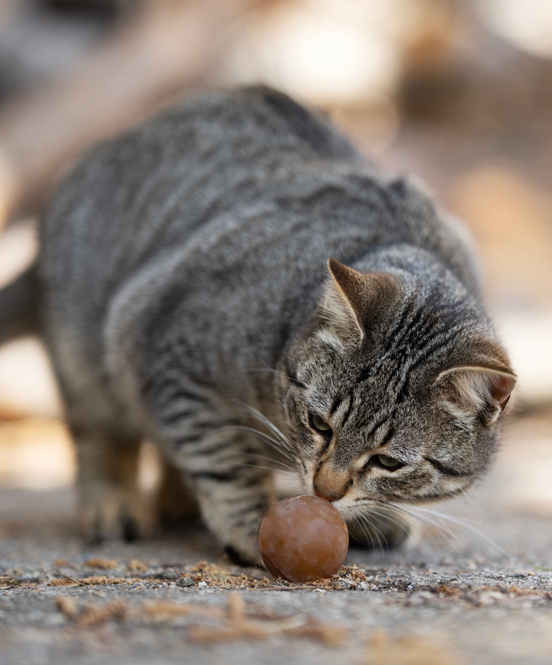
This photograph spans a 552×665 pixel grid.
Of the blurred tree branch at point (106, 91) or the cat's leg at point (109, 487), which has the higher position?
the blurred tree branch at point (106, 91)

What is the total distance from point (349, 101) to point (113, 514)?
23.3ft

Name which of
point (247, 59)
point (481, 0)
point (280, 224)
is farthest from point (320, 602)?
point (481, 0)

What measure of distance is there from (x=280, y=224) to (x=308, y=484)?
1.13 m

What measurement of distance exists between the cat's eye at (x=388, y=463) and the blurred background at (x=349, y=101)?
5.91 feet

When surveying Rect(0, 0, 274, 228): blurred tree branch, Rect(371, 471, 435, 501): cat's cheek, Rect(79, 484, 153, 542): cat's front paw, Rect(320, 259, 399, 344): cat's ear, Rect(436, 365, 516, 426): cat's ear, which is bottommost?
Rect(79, 484, 153, 542): cat's front paw

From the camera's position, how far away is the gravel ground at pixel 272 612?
1.21 metres

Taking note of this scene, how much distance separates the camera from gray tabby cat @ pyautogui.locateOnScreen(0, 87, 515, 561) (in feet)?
6.77

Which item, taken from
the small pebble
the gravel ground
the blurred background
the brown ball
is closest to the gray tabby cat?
the brown ball

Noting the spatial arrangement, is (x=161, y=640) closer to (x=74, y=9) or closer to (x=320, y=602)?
(x=320, y=602)

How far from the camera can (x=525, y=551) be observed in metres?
2.44

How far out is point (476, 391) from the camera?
2.03m

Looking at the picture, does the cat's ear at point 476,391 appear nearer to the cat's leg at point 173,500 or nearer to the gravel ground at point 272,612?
the gravel ground at point 272,612

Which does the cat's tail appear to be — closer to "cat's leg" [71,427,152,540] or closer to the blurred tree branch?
"cat's leg" [71,427,152,540]

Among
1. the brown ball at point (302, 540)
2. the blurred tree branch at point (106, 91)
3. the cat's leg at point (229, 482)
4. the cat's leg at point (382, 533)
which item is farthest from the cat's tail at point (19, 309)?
the brown ball at point (302, 540)
